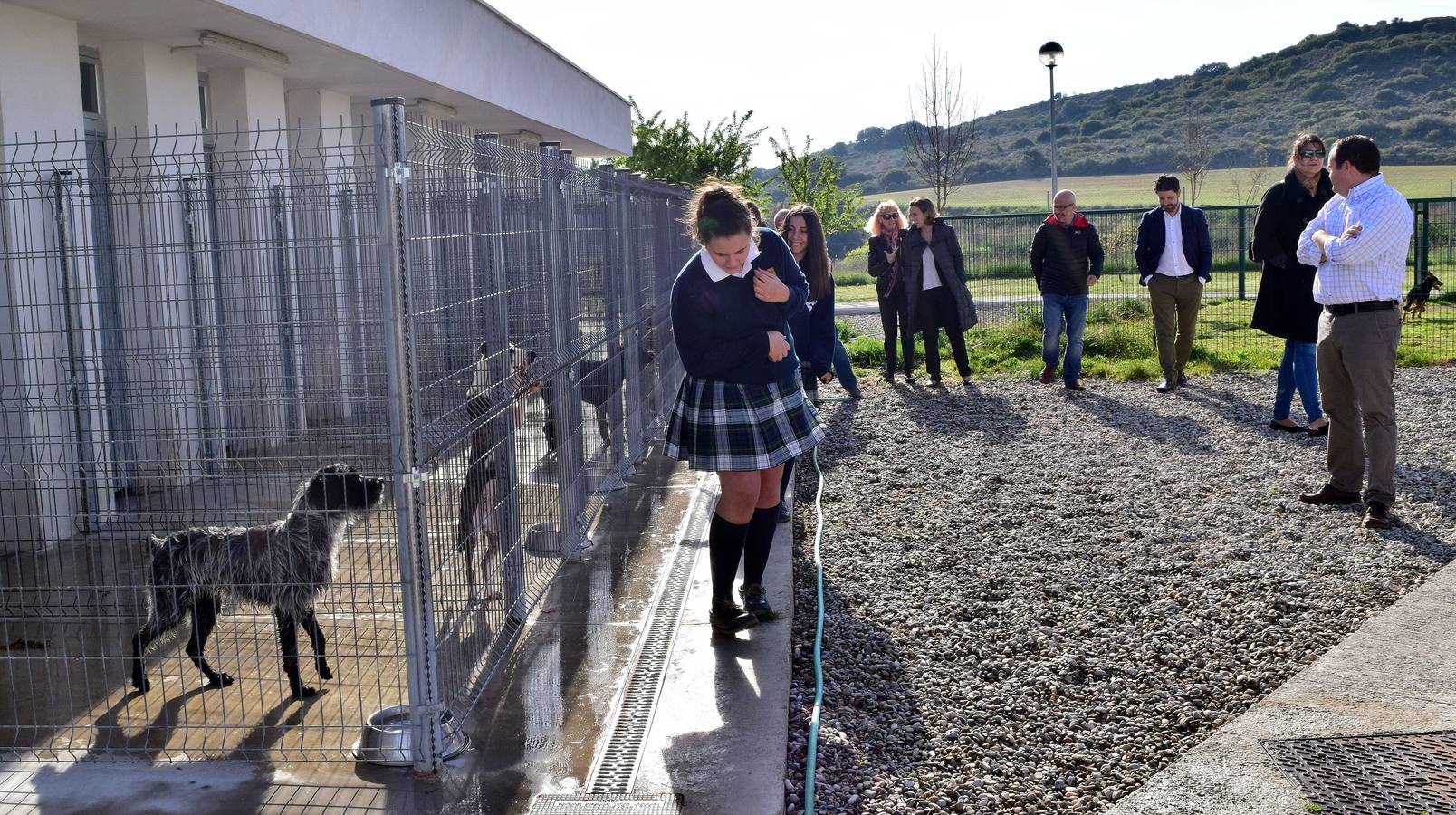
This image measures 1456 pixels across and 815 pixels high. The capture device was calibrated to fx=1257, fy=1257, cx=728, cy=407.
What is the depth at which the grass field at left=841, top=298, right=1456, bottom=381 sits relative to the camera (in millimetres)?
13594

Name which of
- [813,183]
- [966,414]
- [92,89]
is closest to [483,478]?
[92,89]

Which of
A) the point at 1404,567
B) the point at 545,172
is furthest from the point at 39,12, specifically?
the point at 1404,567

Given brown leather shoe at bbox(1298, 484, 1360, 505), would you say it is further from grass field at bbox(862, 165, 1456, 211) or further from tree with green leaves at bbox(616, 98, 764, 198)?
grass field at bbox(862, 165, 1456, 211)

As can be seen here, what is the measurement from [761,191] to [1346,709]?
89.5ft

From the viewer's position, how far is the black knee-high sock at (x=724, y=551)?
17.5ft

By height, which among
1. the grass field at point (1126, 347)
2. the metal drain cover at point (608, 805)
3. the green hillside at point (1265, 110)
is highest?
the green hillside at point (1265, 110)

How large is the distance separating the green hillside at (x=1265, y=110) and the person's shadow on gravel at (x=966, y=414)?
7760cm

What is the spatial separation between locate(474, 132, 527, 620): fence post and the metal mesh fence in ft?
34.9

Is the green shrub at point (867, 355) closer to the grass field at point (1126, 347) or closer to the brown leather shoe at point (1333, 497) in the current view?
the grass field at point (1126, 347)

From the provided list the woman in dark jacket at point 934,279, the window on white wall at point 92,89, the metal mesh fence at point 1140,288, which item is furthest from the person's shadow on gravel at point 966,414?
the window on white wall at point 92,89

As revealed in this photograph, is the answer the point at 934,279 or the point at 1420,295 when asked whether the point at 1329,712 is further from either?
Answer: the point at 1420,295

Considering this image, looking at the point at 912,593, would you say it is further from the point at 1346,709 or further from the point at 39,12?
the point at 39,12

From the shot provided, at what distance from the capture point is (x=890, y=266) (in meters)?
12.8

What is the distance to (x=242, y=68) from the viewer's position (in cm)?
1090
